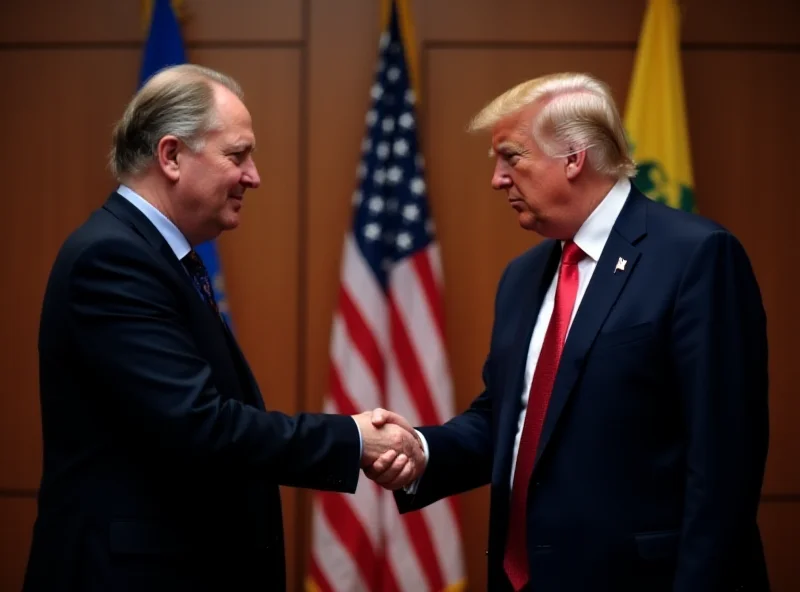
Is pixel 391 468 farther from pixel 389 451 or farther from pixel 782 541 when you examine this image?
pixel 782 541

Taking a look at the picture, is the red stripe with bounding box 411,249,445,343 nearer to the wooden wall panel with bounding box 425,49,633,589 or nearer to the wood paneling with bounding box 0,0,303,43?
the wooden wall panel with bounding box 425,49,633,589

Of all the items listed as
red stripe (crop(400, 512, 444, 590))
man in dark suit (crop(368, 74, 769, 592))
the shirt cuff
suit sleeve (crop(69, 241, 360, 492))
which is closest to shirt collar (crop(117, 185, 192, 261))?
suit sleeve (crop(69, 241, 360, 492))

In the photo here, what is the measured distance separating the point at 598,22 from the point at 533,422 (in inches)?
96.6

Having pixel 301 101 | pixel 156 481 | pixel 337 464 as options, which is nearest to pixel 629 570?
pixel 337 464

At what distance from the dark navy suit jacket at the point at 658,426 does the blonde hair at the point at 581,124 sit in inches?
6.2

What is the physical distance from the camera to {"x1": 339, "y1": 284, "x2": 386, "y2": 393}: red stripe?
3883 mm

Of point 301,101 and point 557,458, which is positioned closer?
point 557,458

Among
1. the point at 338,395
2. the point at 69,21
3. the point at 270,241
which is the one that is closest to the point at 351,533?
the point at 338,395

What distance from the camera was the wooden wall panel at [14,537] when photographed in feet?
13.6

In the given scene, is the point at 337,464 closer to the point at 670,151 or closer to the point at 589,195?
the point at 589,195

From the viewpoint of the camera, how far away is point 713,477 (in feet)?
6.06

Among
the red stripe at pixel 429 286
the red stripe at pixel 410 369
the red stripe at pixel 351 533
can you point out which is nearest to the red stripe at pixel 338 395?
the red stripe at pixel 410 369

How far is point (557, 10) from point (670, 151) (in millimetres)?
783

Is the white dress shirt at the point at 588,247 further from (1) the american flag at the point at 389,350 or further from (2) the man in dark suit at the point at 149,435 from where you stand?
(1) the american flag at the point at 389,350
